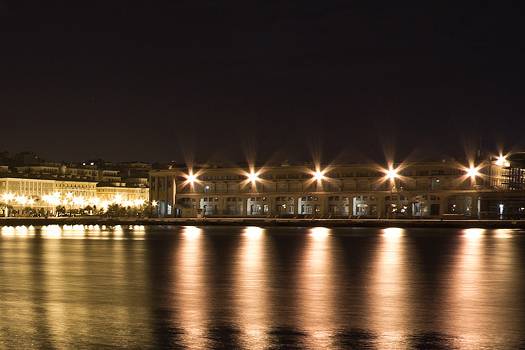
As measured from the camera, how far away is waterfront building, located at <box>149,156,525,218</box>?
130 m

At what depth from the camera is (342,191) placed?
473ft

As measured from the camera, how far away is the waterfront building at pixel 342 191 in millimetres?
130125

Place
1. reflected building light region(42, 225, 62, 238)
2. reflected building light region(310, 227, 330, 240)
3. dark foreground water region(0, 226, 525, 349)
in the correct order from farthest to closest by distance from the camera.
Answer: reflected building light region(42, 225, 62, 238)
reflected building light region(310, 227, 330, 240)
dark foreground water region(0, 226, 525, 349)

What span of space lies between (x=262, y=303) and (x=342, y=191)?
126592 mm

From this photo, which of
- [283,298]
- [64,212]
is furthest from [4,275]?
[64,212]

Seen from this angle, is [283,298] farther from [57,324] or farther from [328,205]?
[328,205]

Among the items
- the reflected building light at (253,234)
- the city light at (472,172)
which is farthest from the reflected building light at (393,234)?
the city light at (472,172)

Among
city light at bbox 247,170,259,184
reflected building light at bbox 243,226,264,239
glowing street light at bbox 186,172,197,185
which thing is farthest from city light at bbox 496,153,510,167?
reflected building light at bbox 243,226,264,239

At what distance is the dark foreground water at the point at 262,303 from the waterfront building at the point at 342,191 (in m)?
92.7

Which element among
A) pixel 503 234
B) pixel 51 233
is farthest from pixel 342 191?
pixel 51 233

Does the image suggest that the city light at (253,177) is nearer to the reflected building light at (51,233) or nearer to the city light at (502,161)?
the city light at (502,161)

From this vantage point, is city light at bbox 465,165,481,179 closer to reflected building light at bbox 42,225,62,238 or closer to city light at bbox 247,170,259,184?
city light at bbox 247,170,259,184

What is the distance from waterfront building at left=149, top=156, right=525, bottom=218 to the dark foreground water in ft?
304

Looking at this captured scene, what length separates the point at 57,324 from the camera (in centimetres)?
1509
